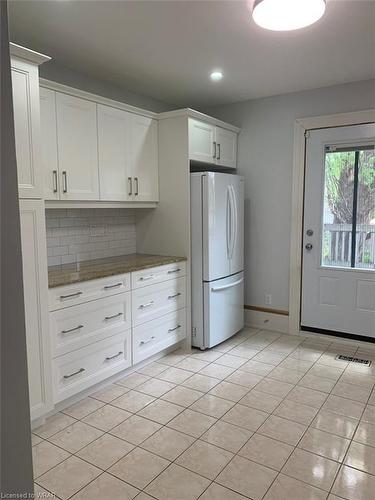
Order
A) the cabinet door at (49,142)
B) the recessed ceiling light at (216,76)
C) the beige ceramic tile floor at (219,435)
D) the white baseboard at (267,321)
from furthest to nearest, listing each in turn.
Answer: the white baseboard at (267,321), the recessed ceiling light at (216,76), the cabinet door at (49,142), the beige ceramic tile floor at (219,435)

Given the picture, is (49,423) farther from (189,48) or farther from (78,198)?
(189,48)

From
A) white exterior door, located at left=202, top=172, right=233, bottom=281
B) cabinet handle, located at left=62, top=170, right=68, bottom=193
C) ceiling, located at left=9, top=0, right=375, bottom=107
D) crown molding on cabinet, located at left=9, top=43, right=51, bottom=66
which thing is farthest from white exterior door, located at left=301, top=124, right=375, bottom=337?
crown molding on cabinet, located at left=9, top=43, right=51, bottom=66

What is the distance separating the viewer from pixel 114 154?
3.12 meters

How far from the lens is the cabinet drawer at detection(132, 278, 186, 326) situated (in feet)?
9.93

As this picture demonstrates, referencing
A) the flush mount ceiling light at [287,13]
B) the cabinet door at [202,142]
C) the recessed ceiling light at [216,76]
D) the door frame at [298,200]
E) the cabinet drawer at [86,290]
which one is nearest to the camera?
the flush mount ceiling light at [287,13]

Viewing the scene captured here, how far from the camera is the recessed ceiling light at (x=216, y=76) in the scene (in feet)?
10.5

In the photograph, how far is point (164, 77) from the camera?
10.8ft

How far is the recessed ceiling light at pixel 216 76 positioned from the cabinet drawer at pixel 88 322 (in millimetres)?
1969

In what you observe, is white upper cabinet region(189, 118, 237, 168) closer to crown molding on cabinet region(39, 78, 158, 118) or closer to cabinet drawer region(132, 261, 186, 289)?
crown molding on cabinet region(39, 78, 158, 118)

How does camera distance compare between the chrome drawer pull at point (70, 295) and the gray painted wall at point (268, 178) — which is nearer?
the chrome drawer pull at point (70, 295)

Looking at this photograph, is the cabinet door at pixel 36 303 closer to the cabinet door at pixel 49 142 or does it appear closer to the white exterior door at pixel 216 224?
the cabinet door at pixel 49 142

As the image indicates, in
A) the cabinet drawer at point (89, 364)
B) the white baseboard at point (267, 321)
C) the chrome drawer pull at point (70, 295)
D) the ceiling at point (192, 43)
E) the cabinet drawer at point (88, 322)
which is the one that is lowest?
the white baseboard at point (267, 321)

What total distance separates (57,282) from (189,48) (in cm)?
185

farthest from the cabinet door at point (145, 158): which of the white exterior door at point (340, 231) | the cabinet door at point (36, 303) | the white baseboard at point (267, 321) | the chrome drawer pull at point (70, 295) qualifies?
the white baseboard at point (267, 321)
